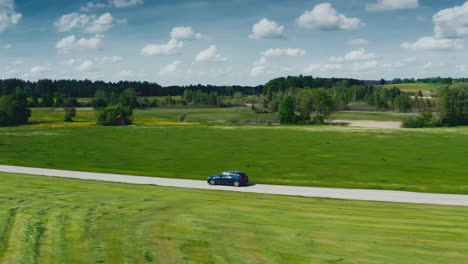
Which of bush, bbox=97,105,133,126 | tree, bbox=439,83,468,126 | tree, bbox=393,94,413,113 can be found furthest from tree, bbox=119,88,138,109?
tree, bbox=393,94,413,113

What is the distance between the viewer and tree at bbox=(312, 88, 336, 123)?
12021 centimetres

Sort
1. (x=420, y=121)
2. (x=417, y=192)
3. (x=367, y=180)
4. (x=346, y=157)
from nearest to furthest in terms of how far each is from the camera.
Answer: (x=417, y=192)
(x=367, y=180)
(x=346, y=157)
(x=420, y=121)

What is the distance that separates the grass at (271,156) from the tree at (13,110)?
136ft

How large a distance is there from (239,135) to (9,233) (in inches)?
2421

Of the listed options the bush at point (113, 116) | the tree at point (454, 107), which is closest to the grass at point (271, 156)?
the bush at point (113, 116)

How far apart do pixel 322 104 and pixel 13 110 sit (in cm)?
9311

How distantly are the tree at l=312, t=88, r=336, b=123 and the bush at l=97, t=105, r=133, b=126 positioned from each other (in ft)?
A: 189

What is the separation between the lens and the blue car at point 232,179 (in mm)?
32250

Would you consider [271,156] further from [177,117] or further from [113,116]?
[177,117]

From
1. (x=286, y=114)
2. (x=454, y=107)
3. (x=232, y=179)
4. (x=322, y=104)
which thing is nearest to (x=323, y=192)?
(x=232, y=179)

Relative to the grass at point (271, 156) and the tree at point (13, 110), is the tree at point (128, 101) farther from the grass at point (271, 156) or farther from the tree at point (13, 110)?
the grass at point (271, 156)

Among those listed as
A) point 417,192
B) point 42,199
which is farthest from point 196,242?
point 417,192

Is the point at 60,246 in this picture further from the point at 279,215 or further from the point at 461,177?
the point at 461,177

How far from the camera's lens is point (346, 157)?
48.3 metres
